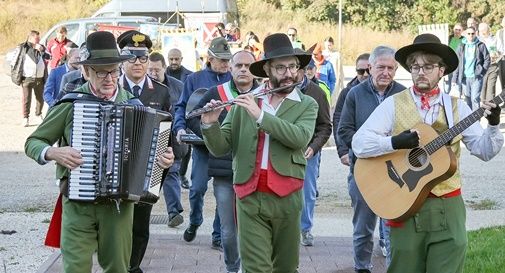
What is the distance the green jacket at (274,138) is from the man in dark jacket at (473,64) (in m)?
13.4

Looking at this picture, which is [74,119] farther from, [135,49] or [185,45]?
[185,45]

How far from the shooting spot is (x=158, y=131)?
6.46m

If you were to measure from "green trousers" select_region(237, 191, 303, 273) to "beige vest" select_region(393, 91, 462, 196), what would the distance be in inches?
36.2

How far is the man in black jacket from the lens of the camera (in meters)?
8.15

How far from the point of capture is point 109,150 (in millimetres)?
6141

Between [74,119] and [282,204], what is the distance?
5.02 ft

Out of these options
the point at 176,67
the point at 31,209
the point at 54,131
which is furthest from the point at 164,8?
the point at 54,131

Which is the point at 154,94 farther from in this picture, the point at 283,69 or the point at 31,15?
the point at 31,15

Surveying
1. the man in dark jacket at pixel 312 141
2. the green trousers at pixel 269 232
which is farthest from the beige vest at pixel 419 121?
the man in dark jacket at pixel 312 141

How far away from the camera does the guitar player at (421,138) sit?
6.13 metres

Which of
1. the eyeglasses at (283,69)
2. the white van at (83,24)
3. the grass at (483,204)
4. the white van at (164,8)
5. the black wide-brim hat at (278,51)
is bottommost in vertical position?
the grass at (483,204)

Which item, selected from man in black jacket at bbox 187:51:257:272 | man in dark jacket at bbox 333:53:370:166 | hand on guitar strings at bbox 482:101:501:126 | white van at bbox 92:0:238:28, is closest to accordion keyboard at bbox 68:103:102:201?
man in black jacket at bbox 187:51:257:272

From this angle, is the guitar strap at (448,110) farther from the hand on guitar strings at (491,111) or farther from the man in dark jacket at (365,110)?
the man in dark jacket at (365,110)

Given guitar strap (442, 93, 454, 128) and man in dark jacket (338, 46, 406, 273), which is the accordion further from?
man in dark jacket (338, 46, 406, 273)
